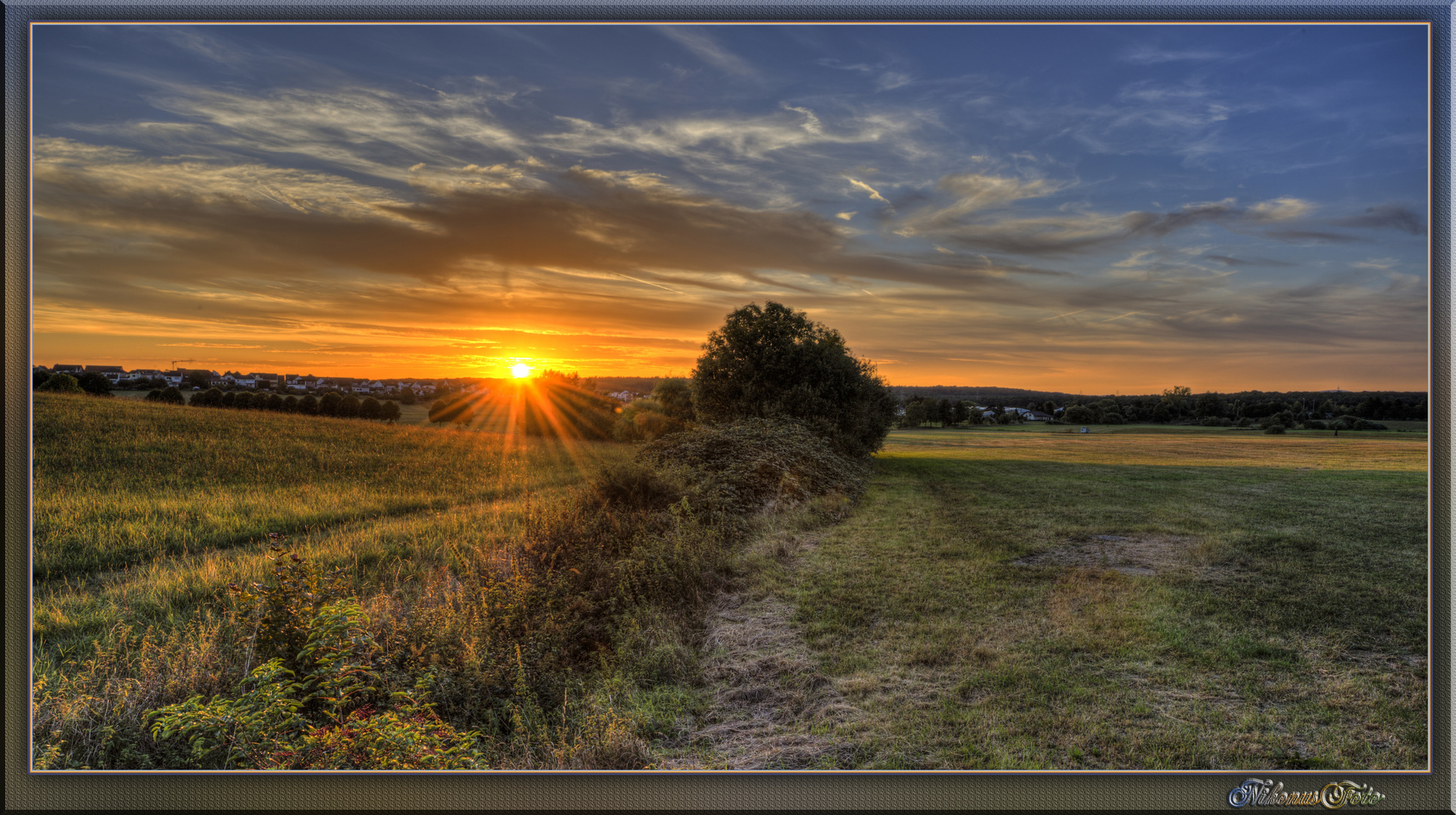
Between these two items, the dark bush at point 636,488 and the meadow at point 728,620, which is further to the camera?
the dark bush at point 636,488

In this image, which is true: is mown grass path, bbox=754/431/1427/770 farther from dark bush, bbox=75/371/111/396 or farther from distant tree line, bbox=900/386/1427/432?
dark bush, bbox=75/371/111/396

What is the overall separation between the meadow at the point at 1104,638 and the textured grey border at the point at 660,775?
0.55 feet

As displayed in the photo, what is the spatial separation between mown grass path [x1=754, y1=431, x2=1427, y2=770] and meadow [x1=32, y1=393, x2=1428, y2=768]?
31 mm

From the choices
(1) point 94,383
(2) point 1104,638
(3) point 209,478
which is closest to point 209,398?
(3) point 209,478

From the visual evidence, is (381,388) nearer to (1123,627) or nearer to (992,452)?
(1123,627)

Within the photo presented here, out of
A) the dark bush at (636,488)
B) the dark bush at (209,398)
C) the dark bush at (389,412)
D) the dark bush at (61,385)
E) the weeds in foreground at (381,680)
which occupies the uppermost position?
the dark bush at (61,385)

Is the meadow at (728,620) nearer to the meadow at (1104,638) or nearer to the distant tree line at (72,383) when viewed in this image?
the meadow at (1104,638)

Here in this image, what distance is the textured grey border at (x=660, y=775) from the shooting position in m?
3.59

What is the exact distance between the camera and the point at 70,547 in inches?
226

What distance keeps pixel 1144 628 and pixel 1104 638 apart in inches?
24.2

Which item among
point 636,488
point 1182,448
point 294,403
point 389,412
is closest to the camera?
point 636,488

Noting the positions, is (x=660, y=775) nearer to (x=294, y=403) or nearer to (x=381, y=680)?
(x=381, y=680)

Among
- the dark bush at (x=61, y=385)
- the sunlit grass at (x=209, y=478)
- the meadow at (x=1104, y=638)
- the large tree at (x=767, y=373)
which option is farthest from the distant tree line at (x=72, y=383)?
the large tree at (x=767, y=373)

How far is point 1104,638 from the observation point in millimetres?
5234
